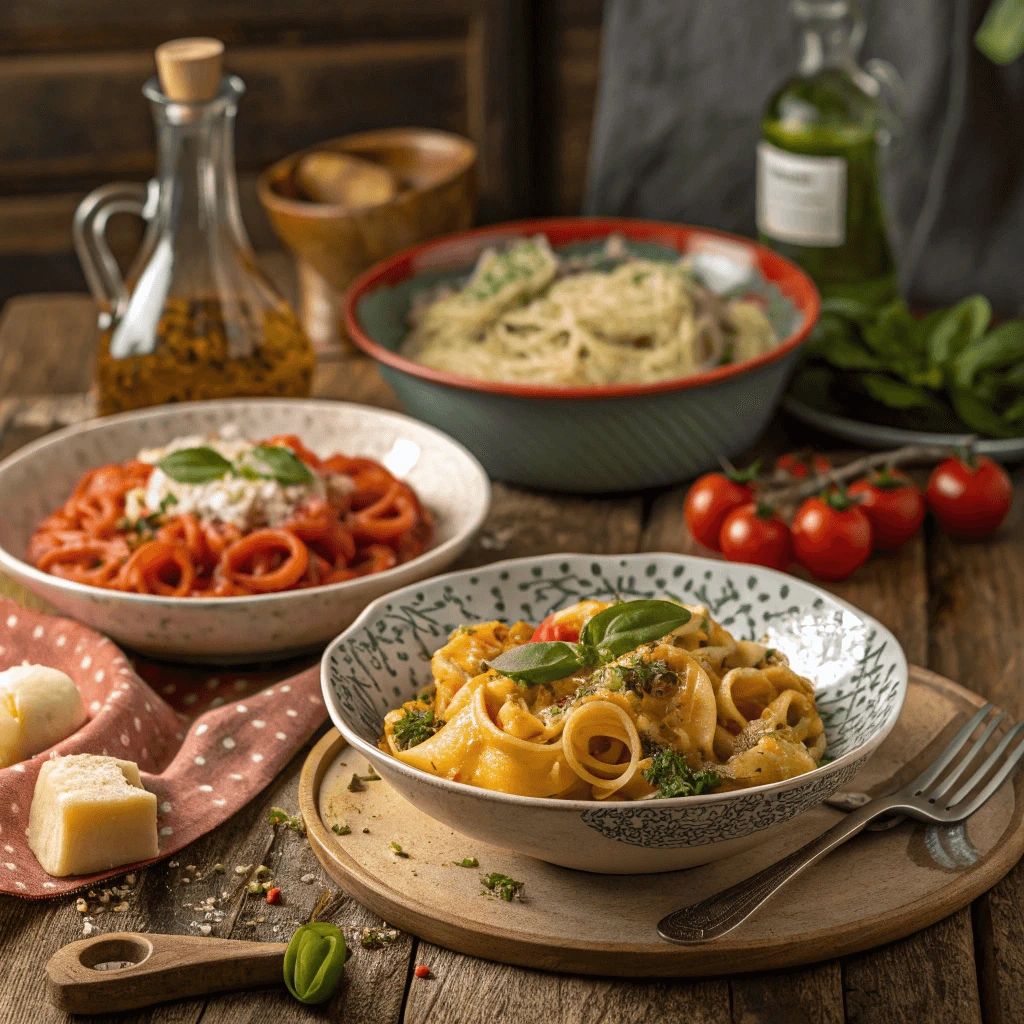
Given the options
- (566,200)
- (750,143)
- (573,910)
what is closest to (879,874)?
(573,910)

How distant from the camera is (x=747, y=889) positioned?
137cm

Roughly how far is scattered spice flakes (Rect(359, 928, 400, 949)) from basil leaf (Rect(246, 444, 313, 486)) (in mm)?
773

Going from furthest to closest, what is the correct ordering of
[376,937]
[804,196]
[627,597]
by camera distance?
1. [804,196]
2. [627,597]
3. [376,937]

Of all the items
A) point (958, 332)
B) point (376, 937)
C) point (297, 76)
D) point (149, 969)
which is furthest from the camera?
point (297, 76)

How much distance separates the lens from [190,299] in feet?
7.91

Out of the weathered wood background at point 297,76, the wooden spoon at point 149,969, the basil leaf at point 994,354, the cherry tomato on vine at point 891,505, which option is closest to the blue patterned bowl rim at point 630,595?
the wooden spoon at point 149,969

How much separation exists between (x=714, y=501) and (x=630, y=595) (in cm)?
46

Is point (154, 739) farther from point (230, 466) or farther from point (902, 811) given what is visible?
point (902, 811)

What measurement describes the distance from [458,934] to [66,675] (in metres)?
0.70

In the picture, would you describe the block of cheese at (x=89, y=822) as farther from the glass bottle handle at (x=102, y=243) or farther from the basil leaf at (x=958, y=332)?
the basil leaf at (x=958, y=332)

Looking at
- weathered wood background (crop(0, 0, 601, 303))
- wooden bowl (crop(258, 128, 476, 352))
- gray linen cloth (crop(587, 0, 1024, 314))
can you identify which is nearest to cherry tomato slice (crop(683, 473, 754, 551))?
wooden bowl (crop(258, 128, 476, 352))

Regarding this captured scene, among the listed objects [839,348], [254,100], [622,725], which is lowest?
[254,100]

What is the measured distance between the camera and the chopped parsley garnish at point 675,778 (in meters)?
1.31

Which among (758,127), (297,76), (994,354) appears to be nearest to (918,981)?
(994,354)
